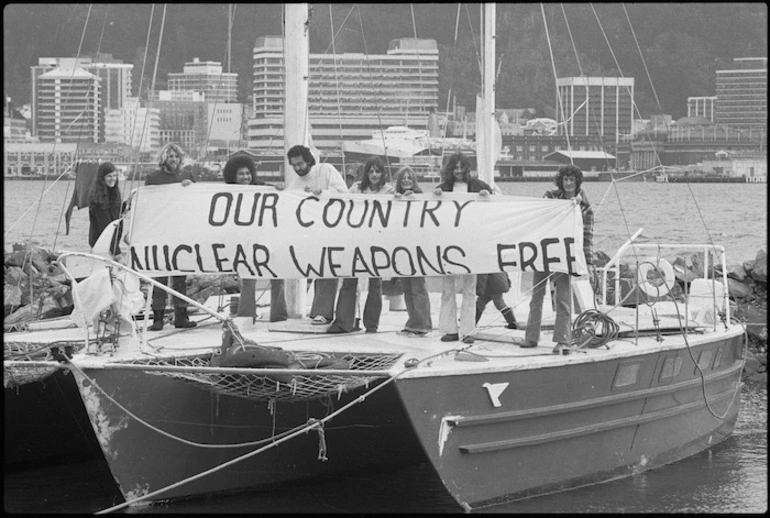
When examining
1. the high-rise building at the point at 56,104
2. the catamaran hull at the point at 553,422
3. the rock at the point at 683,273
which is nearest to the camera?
the catamaran hull at the point at 553,422

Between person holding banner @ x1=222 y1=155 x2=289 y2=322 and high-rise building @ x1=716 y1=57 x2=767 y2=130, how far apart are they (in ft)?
267

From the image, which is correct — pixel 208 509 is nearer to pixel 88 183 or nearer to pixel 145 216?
pixel 145 216

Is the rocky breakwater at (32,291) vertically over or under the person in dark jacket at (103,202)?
under

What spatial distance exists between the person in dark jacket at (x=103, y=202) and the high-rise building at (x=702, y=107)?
3293 inches

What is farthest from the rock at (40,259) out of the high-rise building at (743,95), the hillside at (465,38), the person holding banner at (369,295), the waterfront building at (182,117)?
the high-rise building at (743,95)

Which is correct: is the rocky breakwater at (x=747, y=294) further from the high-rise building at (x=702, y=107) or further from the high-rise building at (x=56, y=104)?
the high-rise building at (x=702, y=107)

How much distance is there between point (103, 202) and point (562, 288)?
4.94 meters

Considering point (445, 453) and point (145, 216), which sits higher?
point (145, 216)

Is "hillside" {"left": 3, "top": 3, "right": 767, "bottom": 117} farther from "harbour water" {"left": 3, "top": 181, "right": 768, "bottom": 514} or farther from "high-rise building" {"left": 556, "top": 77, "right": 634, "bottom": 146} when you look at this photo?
"harbour water" {"left": 3, "top": 181, "right": 768, "bottom": 514}

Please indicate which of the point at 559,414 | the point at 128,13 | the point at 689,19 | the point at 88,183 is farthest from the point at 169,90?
the point at 559,414

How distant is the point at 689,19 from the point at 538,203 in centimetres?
8444

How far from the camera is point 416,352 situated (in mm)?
14648

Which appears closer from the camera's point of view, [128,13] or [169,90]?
[169,90]

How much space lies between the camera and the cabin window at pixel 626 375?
591 inches
